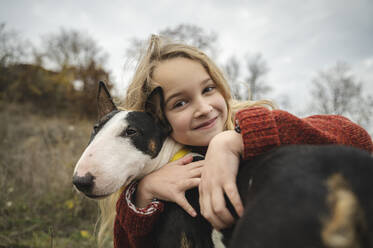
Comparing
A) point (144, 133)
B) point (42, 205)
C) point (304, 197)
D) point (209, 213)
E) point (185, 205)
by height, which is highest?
point (304, 197)

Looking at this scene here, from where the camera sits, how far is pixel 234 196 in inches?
40.6

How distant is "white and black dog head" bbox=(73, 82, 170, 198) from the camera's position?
1252 millimetres

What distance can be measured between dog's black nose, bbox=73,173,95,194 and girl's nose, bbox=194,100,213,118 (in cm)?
90

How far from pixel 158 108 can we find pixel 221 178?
36.8 inches

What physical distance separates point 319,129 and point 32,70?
607 inches

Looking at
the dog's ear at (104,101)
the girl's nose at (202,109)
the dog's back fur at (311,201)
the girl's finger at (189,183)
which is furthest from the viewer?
the dog's ear at (104,101)

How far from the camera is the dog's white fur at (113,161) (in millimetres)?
1261

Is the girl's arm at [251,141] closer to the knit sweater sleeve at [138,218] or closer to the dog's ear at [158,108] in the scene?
the knit sweater sleeve at [138,218]

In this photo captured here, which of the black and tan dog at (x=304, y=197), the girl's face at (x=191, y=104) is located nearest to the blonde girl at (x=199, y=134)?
the girl's face at (x=191, y=104)

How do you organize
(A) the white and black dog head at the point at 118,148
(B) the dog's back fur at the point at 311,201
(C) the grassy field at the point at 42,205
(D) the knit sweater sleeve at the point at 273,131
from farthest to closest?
(C) the grassy field at the point at 42,205 → (A) the white and black dog head at the point at 118,148 → (D) the knit sweater sleeve at the point at 273,131 → (B) the dog's back fur at the point at 311,201

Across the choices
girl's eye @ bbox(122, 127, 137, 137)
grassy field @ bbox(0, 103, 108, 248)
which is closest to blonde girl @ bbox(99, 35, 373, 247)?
girl's eye @ bbox(122, 127, 137, 137)

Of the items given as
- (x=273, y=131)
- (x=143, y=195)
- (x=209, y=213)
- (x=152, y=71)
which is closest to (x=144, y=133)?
(x=143, y=195)

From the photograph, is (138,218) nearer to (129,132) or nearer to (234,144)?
(129,132)

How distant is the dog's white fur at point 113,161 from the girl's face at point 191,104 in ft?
0.99
